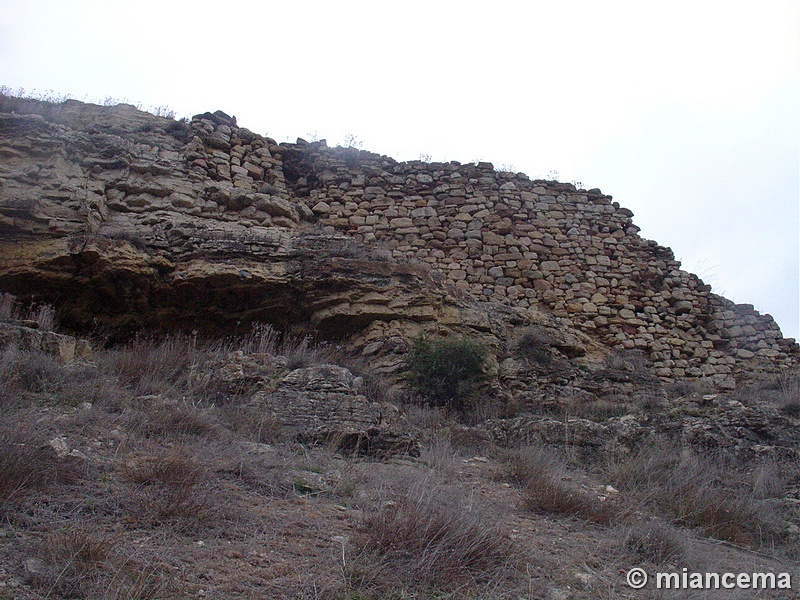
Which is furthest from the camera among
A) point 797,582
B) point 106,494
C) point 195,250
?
point 195,250

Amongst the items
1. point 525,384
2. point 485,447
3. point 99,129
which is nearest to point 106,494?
point 485,447

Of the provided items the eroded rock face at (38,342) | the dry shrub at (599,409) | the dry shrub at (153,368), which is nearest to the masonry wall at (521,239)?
the dry shrub at (599,409)

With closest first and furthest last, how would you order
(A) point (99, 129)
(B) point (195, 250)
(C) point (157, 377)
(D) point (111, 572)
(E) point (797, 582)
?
(D) point (111, 572) → (E) point (797, 582) → (C) point (157, 377) → (B) point (195, 250) → (A) point (99, 129)

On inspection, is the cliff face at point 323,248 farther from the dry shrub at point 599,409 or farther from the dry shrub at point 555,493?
the dry shrub at point 555,493

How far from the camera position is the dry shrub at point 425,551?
295 centimetres

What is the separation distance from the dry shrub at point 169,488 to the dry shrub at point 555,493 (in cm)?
226

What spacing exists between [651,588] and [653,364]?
7.36 m

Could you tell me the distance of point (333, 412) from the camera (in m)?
5.59

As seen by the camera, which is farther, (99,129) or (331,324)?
(99,129)

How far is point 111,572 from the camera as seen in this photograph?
2.58 metres

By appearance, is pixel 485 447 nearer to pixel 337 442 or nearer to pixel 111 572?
pixel 337 442

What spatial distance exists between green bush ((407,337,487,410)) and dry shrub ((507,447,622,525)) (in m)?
1.92

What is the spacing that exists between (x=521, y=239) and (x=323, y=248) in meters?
4.03

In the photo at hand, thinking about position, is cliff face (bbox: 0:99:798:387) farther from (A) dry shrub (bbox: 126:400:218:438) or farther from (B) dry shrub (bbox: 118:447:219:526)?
(B) dry shrub (bbox: 118:447:219:526)
